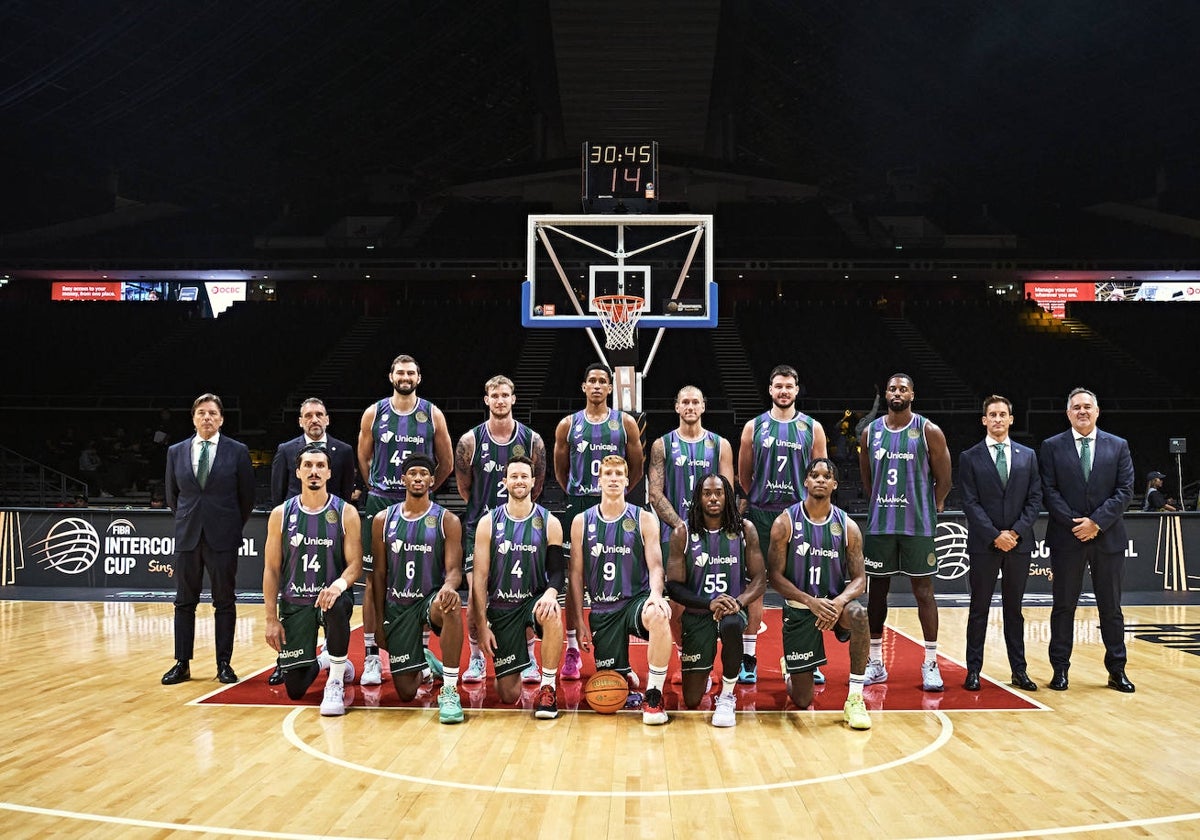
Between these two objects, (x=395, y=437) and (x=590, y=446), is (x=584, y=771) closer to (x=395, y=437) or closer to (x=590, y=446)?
(x=590, y=446)

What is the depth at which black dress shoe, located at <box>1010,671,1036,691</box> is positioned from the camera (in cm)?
677

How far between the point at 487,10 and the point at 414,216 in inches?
487

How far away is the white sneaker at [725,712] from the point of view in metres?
5.68

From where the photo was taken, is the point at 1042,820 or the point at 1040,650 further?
the point at 1040,650

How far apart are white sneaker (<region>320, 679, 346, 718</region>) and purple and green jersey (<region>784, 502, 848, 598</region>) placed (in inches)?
104

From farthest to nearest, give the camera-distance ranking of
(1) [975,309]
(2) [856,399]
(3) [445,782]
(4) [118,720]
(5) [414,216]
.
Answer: (5) [414,216], (1) [975,309], (2) [856,399], (4) [118,720], (3) [445,782]

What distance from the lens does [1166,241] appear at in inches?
1077

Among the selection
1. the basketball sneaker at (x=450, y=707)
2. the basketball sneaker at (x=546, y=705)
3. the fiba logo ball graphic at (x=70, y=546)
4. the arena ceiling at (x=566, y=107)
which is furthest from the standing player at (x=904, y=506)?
the arena ceiling at (x=566, y=107)

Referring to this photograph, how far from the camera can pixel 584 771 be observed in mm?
4828

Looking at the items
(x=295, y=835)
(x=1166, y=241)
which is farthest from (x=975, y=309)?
(x=295, y=835)

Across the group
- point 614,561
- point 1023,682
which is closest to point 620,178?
point 614,561

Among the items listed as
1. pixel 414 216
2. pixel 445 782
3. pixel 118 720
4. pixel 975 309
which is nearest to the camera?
pixel 445 782

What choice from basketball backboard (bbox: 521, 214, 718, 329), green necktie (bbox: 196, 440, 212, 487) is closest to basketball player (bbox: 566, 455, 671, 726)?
green necktie (bbox: 196, 440, 212, 487)

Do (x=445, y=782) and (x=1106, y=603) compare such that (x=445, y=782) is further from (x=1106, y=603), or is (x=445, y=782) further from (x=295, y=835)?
(x=1106, y=603)
